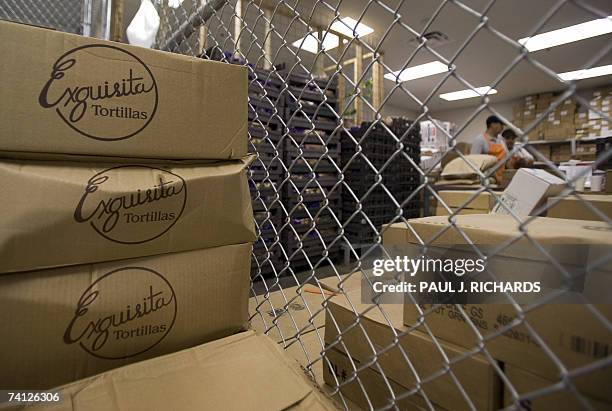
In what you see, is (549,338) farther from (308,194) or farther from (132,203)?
(308,194)

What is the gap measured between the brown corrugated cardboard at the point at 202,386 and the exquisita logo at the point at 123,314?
5 centimetres

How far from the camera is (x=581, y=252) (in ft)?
1.35

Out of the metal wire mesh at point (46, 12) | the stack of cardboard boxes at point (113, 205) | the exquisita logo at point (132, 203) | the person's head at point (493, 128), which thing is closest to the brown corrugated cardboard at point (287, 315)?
the stack of cardboard boxes at point (113, 205)

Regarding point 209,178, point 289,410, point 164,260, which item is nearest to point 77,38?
point 209,178

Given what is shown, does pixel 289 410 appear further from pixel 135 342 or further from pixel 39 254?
pixel 39 254

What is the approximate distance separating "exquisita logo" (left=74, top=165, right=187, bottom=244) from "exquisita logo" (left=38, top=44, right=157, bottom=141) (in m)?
0.08

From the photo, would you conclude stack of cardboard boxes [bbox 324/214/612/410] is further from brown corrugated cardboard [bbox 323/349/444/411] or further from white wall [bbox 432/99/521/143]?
white wall [bbox 432/99/521/143]

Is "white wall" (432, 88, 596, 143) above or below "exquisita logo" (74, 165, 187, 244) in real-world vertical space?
above

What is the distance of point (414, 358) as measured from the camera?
629 mm

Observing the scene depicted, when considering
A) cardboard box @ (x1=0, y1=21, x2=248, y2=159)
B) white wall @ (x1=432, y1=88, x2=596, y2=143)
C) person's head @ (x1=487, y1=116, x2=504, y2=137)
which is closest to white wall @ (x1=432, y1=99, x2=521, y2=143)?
white wall @ (x1=432, y1=88, x2=596, y2=143)

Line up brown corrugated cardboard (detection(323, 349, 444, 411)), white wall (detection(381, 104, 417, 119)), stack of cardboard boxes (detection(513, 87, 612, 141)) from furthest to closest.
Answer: white wall (detection(381, 104, 417, 119)), stack of cardboard boxes (detection(513, 87, 612, 141)), brown corrugated cardboard (detection(323, 349, 444, 411))

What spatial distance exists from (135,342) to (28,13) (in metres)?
3.45

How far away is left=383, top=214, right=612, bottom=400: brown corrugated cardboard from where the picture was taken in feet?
1.30

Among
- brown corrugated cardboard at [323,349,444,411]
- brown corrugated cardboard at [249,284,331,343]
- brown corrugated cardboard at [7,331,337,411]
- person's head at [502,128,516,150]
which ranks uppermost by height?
person's head at [502,128,516,150]
